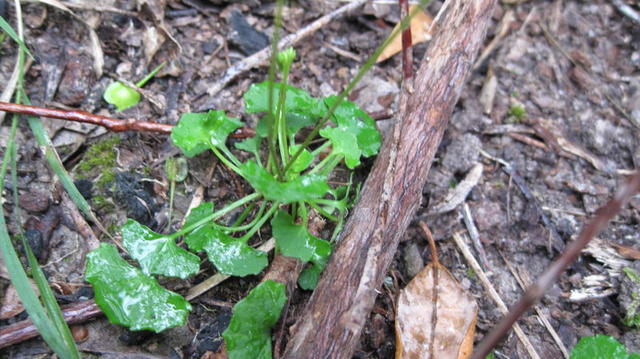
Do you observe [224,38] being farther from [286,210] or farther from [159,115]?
[286,210]

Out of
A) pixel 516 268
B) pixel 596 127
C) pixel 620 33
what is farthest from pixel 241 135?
pixel 620 33

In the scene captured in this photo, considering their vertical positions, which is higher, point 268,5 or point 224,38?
point 268,5

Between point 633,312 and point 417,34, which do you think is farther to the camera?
point 417,34

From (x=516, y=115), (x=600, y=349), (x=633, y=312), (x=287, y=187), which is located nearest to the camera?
(x=287, y=187)

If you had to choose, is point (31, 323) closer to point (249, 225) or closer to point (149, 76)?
point (249, 225)

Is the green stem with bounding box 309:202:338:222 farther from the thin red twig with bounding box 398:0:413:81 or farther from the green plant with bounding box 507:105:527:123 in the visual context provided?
the green plant with bounding box 507:105:527:123

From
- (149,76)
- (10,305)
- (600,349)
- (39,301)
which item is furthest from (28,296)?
(600,349)

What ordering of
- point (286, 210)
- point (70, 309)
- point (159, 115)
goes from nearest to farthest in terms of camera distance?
point (70, 309) → point (286, 210) → point (159, 115)
